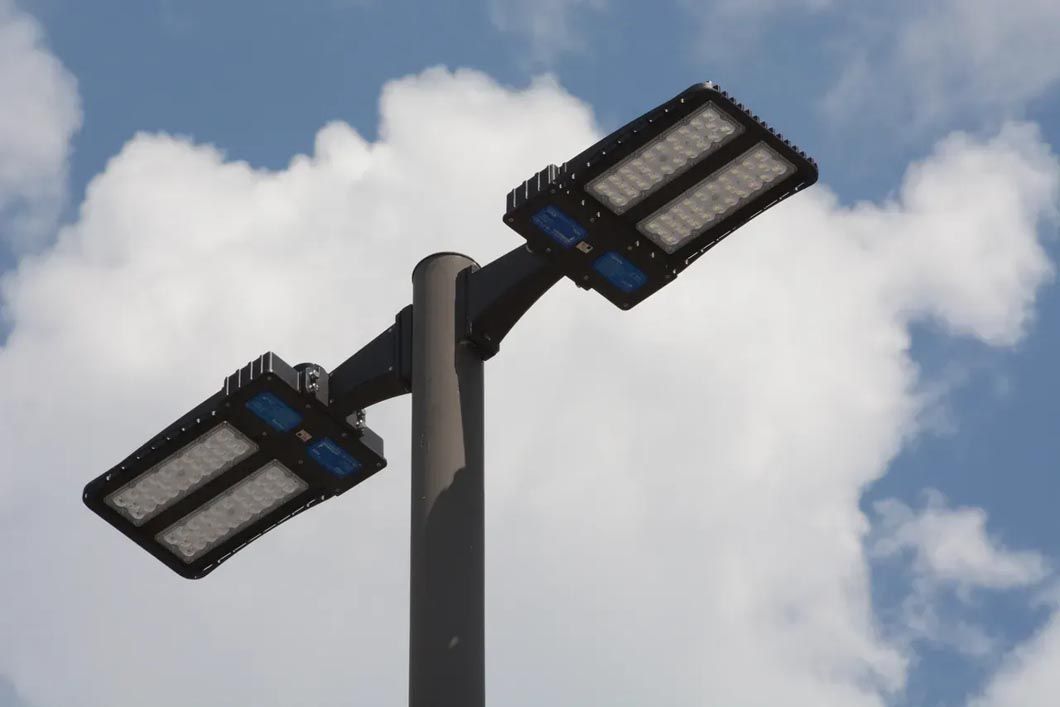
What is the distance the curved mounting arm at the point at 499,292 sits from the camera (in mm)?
8578

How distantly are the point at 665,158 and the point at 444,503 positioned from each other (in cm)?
160

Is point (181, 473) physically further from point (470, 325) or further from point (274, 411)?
point (470, 325)

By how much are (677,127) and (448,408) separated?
4.76ft

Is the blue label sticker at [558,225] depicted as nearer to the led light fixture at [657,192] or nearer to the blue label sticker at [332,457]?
the led light fixture at [657,192]

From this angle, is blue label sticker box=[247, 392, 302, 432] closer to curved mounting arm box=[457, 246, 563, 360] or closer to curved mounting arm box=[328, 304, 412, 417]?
curved mounting arm box=[328, 304, 412, 417]

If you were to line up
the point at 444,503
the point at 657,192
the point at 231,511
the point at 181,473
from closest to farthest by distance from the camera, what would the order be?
the point at 444,503
the point at 657,192
the point at 181,473
the point at 231,511

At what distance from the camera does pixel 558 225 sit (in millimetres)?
8398

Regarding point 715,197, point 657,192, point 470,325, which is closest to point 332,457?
point 470,325

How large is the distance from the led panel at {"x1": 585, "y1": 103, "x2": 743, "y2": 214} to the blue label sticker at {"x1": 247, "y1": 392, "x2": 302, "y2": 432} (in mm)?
1701

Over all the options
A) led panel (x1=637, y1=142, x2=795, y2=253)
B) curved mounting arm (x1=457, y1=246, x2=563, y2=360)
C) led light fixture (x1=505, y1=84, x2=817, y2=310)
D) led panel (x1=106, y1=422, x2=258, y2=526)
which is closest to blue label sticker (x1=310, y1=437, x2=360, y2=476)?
led panel (x1=106, y1=422, x2=258, y2=526)

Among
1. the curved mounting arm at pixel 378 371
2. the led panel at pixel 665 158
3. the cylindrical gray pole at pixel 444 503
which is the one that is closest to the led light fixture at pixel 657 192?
the led panel at pixel 665 158

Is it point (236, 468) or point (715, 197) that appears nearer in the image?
point (715, 197)

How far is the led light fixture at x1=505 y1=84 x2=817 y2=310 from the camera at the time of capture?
8.01 m

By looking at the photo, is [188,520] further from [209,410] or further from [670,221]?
[670,221]
